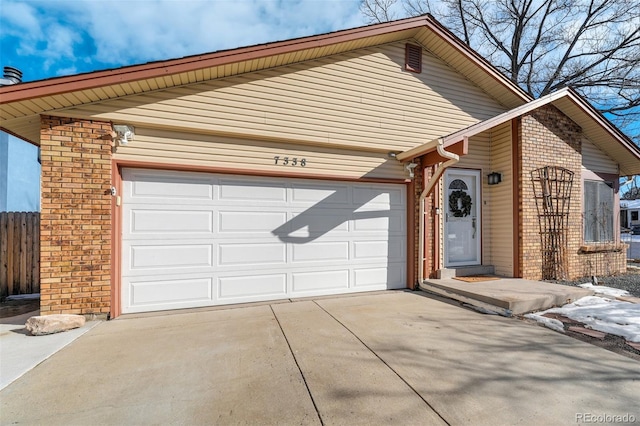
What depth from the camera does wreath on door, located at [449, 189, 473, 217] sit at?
6.34 meters

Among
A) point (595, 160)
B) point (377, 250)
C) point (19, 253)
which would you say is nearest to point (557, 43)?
point (595, 160)

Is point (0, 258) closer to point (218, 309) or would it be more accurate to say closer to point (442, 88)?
point (218, 309)

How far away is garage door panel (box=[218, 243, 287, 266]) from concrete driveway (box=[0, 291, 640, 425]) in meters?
1.16

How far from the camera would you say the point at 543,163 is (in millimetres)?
6344

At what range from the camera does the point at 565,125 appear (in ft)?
22.0

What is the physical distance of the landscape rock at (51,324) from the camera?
356 cm

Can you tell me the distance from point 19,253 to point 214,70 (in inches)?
210

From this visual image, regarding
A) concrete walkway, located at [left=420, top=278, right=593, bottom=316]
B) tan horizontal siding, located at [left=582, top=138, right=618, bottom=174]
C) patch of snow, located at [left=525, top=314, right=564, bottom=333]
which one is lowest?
patch of snow, located at [left=525, top=314, right=564, bottom=333]

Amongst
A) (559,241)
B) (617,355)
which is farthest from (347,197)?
(559,241)

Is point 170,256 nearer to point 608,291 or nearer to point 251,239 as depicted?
point 251,239

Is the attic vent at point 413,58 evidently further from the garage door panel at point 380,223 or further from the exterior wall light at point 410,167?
the garage door panel at point 380,223

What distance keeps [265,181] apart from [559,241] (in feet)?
21.5

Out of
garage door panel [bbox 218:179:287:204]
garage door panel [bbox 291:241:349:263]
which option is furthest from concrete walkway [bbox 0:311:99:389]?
garage door panel [bbox 291:241:349:263]

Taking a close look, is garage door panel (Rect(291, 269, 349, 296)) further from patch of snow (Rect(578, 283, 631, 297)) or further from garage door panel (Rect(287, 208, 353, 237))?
patch of snow (Rect(578, 283, 631, 297))
